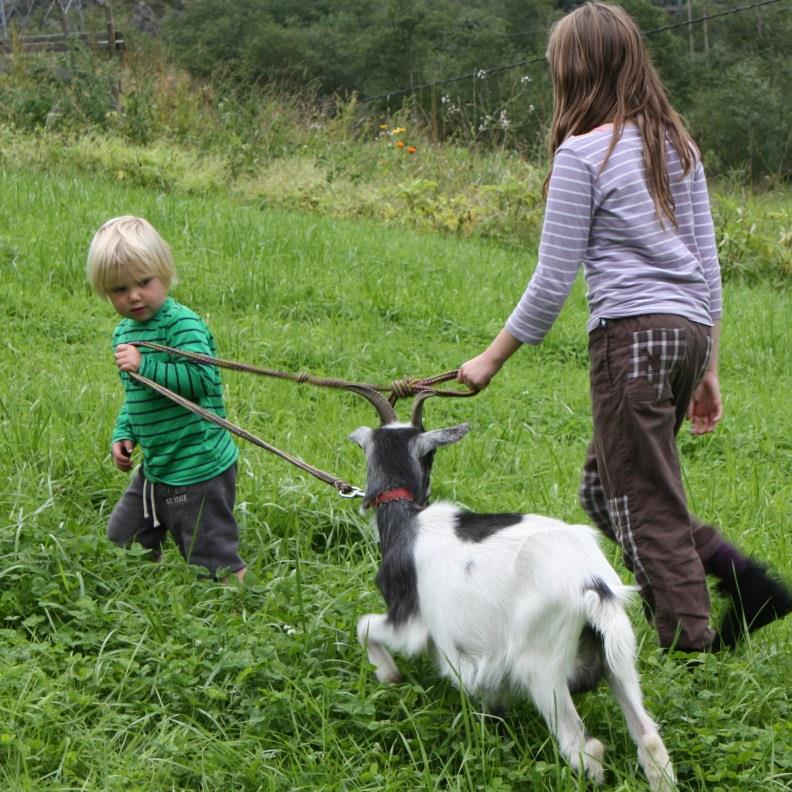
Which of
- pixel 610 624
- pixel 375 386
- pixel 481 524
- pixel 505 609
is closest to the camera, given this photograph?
pixel 610 624

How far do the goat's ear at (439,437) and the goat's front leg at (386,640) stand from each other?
515mm

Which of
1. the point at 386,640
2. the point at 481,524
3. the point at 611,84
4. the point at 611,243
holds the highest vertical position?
the point at 611,84

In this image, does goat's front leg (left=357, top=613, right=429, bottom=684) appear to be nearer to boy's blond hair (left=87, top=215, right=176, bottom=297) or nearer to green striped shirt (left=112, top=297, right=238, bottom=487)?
green striped shirt (left=112, top=297, right=238, bottom=487)

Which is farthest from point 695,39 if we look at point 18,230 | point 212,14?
point 18,230

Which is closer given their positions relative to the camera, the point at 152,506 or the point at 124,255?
the point at 124,255

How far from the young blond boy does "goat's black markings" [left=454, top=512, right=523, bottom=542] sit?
1.14m

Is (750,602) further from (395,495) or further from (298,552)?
(298,552)

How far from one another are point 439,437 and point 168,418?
47.8 inches

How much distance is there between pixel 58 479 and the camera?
4598 mm

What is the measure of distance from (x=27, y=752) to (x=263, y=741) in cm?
62

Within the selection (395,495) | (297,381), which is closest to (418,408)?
(395,495)

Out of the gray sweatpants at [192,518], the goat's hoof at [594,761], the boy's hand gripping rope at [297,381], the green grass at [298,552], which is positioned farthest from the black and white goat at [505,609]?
the gray sweatpants at [192,518]

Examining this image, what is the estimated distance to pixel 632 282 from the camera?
325 cm

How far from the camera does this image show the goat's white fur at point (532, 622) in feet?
8.81
